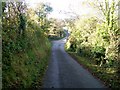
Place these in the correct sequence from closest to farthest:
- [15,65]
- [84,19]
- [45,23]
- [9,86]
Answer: [9,86], [15,65], [84,19], [45,23]

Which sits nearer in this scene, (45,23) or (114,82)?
(114,82)

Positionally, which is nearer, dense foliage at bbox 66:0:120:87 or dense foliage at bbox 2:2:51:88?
dense foliage at bbox 2:2:51:88

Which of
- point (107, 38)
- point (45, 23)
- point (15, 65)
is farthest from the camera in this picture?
point (45, 23)

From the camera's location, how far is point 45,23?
64.2 metres

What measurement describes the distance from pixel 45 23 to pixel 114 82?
4874cm

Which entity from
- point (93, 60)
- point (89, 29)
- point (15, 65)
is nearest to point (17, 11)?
point (15, 65)

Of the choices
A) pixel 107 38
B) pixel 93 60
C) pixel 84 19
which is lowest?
pixel 93 60

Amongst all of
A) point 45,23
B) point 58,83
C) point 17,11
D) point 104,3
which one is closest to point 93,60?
point 104,3

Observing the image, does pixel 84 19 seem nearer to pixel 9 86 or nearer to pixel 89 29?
pixel 89 29

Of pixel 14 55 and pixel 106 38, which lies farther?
pixel 106 38

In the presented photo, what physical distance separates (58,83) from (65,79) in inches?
65.3

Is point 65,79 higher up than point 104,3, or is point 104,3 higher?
point 104,3

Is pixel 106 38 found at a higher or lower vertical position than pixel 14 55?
higher

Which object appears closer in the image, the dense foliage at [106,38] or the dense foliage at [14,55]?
the dense foliage at [14,55]
